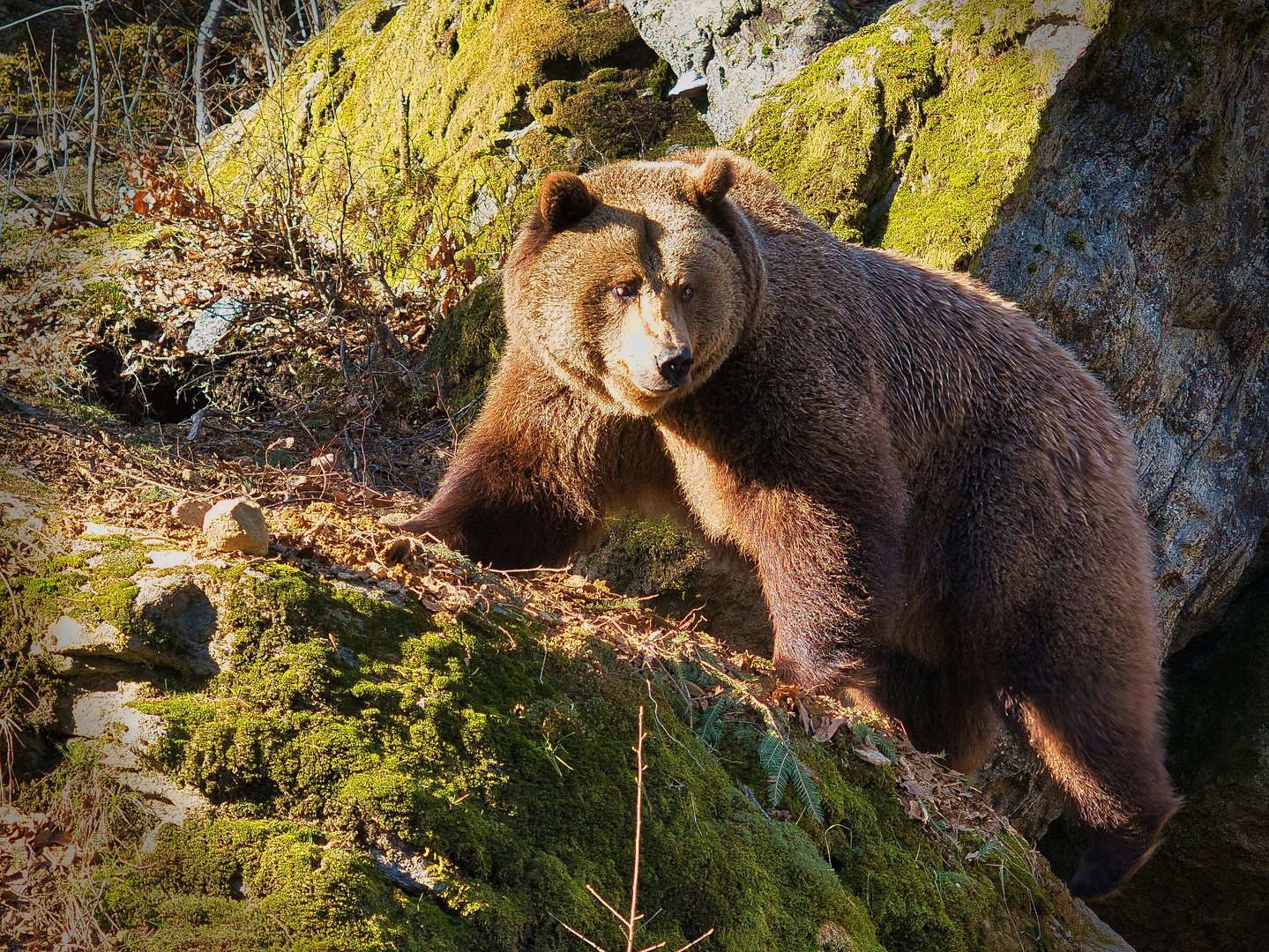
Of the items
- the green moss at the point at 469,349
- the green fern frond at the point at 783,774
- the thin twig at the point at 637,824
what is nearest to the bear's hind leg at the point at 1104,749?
the green fern frond at the point at 783,774

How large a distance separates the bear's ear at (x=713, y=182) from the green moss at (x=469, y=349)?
95.2 inches

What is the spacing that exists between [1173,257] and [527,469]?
5.06m

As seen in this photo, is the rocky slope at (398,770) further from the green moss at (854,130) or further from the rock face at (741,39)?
the rock face at (741,39)

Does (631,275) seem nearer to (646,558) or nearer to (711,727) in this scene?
(711,727)

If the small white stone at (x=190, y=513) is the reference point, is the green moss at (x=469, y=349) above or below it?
below

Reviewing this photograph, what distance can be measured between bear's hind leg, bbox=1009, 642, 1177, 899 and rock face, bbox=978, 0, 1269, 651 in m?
2.47

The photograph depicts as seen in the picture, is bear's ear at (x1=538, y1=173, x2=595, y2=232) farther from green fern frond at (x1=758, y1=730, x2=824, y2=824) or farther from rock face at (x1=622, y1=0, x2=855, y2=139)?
rock face at (x1=622, y1=0, x2=855, y2=139)

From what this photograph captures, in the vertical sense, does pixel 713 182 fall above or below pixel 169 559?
above

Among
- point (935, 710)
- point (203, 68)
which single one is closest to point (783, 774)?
point (935, 710)

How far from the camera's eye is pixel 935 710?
6055 millimetres

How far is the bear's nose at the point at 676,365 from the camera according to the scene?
4.24 m

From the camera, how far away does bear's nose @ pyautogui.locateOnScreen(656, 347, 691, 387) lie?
424cm

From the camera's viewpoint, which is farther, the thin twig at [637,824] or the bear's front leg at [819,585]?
the bear's front leg at [819,585]

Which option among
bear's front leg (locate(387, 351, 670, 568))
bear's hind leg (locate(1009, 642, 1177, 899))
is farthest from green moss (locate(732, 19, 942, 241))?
bear's hind leg (locate(1009, 642, 1177, 899))
